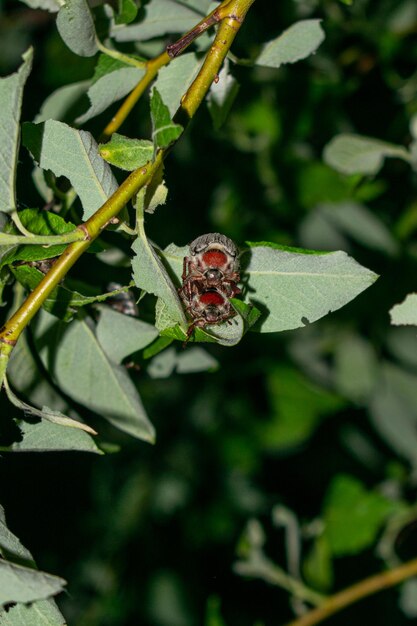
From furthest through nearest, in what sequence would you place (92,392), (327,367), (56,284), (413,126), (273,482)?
(273,482) < (327,367) < (413,126) < (92,392) < (56,284)

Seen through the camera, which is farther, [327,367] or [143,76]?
[327,367]

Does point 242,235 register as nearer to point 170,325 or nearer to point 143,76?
point 143,76

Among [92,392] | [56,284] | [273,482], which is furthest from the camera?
[273,482]

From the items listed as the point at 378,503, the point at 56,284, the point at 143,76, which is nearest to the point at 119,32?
the point at 143,76

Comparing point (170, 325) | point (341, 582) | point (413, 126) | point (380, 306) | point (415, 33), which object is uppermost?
point (415, 33)

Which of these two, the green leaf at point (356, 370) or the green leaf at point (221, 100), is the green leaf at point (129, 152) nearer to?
the green leaf at point (221, 100)

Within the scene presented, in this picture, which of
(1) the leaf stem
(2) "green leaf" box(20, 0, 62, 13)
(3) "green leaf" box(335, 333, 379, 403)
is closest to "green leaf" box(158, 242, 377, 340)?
(1) the leaf stem

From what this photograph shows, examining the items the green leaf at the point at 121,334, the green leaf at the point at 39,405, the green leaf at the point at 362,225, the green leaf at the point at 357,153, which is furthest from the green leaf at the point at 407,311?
the green leaf at the point at 362,225
